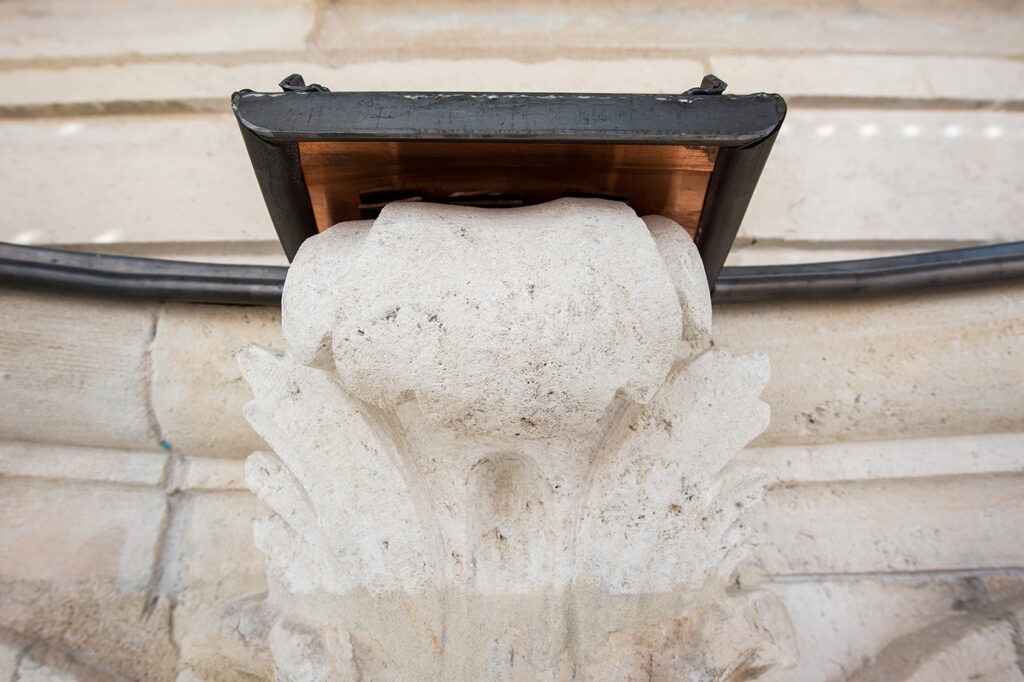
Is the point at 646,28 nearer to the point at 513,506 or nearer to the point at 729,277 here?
the point at 729,277

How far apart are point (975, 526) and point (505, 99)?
995 millimetres

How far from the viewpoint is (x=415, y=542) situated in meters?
0.68

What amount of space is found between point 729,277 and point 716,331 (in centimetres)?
10

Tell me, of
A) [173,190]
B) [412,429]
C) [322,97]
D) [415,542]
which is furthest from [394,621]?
[173,190]

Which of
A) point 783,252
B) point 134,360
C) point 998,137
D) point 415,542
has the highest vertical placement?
point 998,137

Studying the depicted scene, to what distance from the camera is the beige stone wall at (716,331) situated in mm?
874

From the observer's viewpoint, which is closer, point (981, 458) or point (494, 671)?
point (494, 671)

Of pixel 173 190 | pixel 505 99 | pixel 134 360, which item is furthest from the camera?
pixel 173 190

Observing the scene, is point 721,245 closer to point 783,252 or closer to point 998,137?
point 783,252

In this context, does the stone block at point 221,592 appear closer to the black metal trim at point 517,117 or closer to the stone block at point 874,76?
the black metal trim at point 517,117

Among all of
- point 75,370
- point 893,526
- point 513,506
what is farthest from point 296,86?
point 893,526

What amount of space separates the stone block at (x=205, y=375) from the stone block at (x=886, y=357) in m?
0.76

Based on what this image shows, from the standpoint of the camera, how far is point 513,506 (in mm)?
702

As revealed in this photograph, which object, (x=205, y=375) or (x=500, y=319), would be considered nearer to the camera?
(x=500, y=319)
